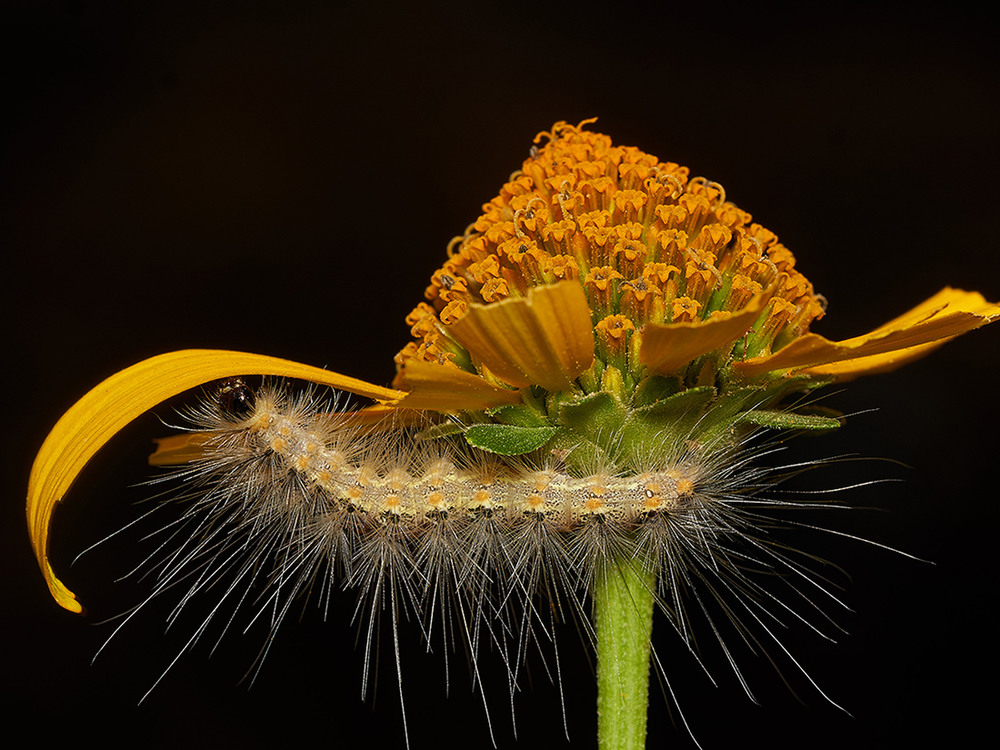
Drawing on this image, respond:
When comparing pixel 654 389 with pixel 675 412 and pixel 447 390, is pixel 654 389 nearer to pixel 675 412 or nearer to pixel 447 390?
pixel 675 412

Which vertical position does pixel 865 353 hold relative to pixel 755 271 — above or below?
below

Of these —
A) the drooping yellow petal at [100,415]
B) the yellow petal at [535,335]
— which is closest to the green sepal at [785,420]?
the yellow petal at [535,335]

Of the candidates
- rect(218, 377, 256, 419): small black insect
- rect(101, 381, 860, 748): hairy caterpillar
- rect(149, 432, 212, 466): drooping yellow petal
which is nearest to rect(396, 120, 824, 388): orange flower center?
rect(101, 381, 860, 748): hairy caterpillar

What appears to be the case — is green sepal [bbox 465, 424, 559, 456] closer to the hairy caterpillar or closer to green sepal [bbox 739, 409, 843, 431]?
the hairy caterpillar

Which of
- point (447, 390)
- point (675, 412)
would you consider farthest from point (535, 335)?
point (675, 412)

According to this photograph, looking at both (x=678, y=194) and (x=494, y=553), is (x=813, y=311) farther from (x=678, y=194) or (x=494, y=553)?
(x=494, y=553)

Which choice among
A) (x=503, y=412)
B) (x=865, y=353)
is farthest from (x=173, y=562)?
(x=865, y=353)
